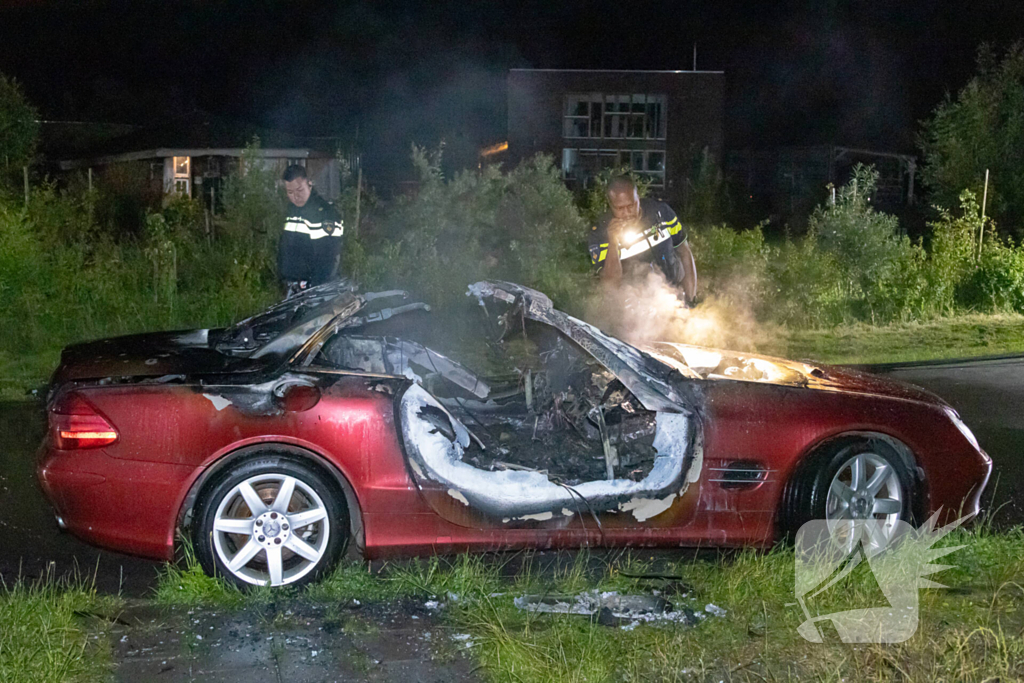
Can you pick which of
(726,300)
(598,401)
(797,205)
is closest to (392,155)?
(797,205)

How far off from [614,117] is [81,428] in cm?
4260

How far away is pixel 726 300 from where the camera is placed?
13.0 metres

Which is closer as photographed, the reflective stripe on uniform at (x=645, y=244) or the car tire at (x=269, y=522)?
the car tire at (x=269, y=522)

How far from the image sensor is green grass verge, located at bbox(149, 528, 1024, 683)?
389 centimetres

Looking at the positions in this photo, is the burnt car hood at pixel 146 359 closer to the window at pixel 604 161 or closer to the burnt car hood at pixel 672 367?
the burnt car hood at pixel 672 367

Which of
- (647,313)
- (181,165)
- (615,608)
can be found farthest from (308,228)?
(181,165)

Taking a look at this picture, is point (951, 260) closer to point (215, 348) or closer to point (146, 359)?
point (215, 348)

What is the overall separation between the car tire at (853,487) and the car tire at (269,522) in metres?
2.10

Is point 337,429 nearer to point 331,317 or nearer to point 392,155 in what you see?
point 331,317

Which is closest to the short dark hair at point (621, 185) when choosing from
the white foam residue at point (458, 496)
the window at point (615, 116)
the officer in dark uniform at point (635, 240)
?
the officer in dark uniform at point (635, 240)

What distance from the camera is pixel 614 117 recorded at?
150ft

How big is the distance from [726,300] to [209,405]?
9.16 m

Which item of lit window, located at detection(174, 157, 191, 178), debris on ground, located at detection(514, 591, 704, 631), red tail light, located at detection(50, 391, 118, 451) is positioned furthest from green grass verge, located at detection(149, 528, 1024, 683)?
lit window, located at detection(174, 157, 191, 178)

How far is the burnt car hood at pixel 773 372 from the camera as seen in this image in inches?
212
